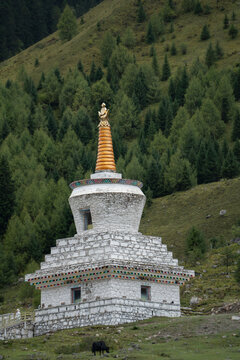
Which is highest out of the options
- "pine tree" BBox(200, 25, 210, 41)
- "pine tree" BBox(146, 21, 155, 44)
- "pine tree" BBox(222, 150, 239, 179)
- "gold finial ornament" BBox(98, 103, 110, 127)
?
"pine tree" BBox(146, 21, 155, 44)

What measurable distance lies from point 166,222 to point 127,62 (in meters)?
80.5

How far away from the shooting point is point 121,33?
6501 inches

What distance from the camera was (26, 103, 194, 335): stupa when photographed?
3625 cm

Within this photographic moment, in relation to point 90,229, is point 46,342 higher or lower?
lower

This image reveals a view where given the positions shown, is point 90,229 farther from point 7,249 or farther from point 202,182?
point 202,182

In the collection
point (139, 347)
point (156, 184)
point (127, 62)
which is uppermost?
point (127, 62)

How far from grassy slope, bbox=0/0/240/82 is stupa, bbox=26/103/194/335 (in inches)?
3924

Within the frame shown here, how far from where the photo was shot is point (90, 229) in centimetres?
3909

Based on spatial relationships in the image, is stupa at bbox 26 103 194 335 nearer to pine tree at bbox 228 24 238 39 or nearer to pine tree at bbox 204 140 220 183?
pine tree at bbox 204 140 220 183

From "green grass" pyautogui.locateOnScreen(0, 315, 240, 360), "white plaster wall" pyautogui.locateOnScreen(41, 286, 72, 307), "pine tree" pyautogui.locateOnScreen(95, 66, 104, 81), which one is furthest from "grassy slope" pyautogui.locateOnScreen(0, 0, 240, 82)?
"green grass" pyautogui.locateOnScreen(0, 315, 240, 360)

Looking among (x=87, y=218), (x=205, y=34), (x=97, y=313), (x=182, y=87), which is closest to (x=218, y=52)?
(x=205, y=34)

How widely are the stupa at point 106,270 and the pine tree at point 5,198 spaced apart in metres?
33.2

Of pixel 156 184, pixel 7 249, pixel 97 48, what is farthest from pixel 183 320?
pixel 97 48

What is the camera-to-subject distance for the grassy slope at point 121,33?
146 meters
